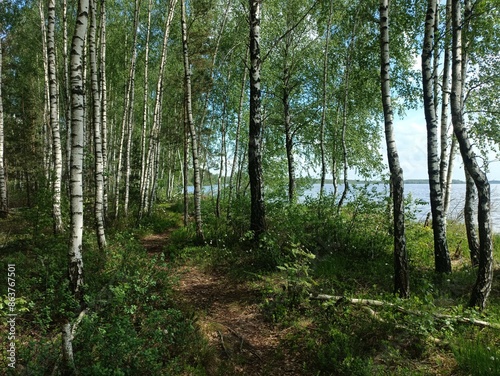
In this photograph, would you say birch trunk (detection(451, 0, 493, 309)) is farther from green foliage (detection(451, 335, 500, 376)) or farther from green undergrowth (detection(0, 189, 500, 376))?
green foliage (detection(451, 335, 500, 376))

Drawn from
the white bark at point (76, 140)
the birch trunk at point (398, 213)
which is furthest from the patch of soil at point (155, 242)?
the birch trunk at point (398, 213)

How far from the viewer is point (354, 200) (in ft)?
27.9

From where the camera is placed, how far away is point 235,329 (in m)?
4.89

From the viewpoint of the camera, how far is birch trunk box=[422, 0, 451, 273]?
6.72 metres

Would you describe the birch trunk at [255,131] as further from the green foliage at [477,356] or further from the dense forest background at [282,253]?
the green foliage at [477,356]

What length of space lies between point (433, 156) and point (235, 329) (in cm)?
595

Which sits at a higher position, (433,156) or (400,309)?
(433,156)

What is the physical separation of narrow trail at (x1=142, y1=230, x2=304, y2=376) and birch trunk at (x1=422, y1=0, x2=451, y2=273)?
4.38 meters

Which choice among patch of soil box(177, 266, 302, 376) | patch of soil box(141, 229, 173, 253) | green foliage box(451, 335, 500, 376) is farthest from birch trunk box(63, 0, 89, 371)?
green foliage box(451, 335, 500, 376)

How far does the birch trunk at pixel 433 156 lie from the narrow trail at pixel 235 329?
438 centimetres

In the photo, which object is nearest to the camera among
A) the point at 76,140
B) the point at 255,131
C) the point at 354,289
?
the point at 76,140

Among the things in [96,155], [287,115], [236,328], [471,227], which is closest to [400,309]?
[236,328]

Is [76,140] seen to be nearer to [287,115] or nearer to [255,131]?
[255,131]

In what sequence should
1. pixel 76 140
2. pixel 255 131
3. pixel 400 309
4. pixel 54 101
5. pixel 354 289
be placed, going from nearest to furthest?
1. pixel 400 309
2. pixel 76 140
3. pixel 354 289
4. pixel 255 131
5. pixel 54 101
